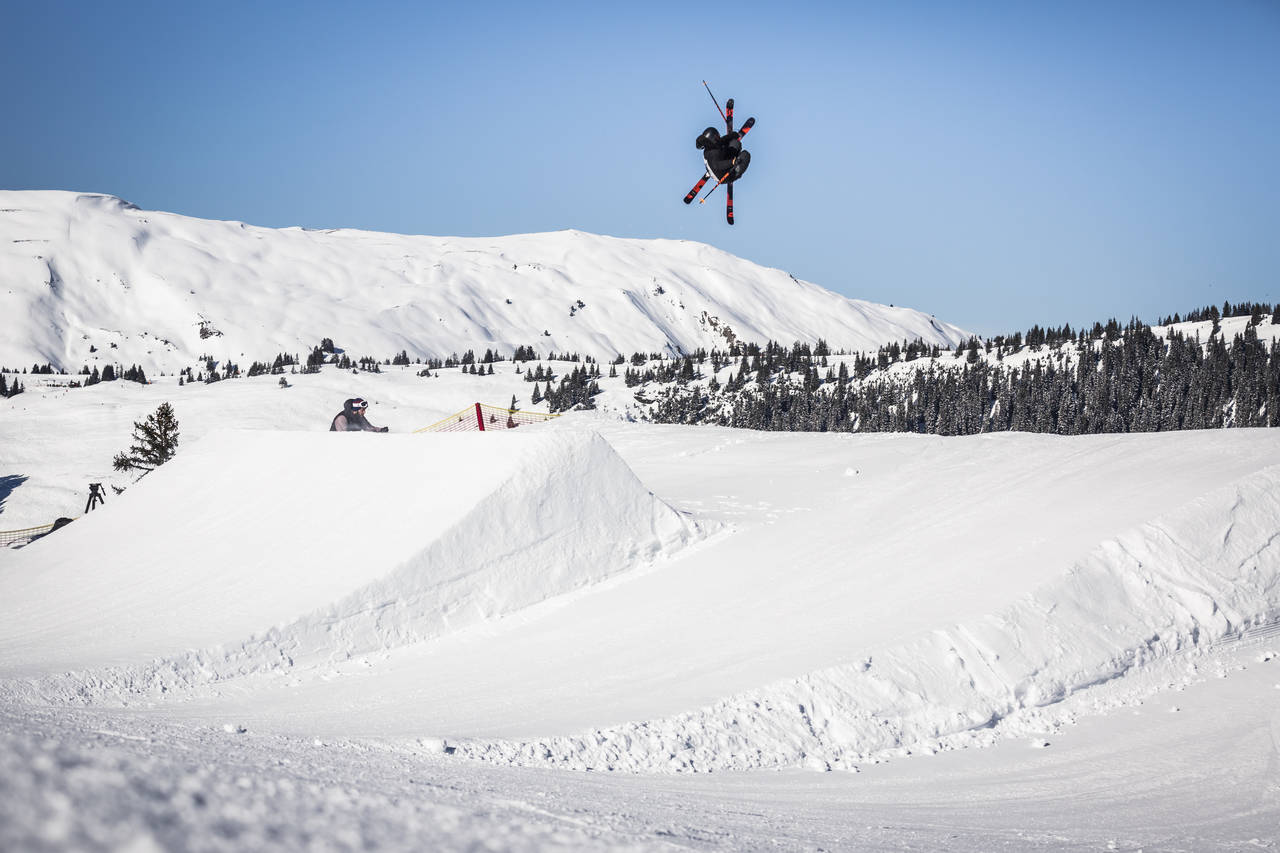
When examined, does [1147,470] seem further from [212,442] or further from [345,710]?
[212,442]

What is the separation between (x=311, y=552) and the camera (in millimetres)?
17953

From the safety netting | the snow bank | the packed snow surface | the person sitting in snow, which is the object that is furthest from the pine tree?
the snow bank

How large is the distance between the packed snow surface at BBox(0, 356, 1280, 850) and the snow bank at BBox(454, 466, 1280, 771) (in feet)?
0.17

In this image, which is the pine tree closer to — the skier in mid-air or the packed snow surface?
the packed snow surface

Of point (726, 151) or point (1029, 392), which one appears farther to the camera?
point (1029, 392)

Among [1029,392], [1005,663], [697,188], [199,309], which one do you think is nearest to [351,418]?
[697,188]

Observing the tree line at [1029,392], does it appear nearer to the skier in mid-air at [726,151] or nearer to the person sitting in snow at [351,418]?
the person sitting in snow at [351,418]

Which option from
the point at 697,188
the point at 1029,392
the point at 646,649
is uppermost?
the point at 697,188

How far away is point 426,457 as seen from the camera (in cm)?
2042

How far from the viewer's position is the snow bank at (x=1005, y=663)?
11.8m

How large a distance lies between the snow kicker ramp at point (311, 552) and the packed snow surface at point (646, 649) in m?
0.07

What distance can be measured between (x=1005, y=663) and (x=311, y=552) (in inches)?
508

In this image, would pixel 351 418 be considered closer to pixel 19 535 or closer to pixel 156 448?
pixel 19 535

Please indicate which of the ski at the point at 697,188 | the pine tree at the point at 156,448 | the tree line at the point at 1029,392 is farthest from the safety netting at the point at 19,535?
the tree line at the point at 1029,392
